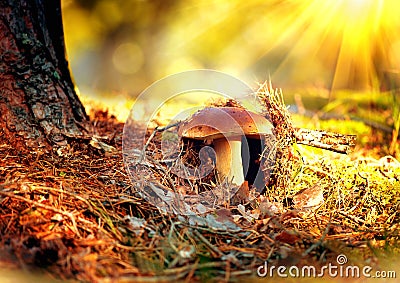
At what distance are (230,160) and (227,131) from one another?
145 millimetres

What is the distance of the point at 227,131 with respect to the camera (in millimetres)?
1253

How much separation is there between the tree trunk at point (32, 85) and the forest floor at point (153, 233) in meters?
0.08

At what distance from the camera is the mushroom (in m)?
1.25

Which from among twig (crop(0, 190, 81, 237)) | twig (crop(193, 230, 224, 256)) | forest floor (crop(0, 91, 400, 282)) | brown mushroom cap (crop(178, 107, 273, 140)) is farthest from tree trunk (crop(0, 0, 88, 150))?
twig (crop(193, 230, 224, 256))

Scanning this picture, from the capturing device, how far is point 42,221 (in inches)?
36.8

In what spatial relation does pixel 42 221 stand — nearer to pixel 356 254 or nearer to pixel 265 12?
pixel 356 254

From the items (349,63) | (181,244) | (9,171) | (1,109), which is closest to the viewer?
(181,244)

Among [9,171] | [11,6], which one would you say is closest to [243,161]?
[9,171]

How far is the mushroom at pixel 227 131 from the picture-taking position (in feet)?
4.10

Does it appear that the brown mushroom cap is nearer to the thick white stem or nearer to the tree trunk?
the thick white stem

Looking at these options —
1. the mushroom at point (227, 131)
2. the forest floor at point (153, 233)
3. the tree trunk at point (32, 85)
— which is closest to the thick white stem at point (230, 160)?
the mushroom at point (227, 131)

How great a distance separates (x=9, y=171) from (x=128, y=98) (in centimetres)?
185

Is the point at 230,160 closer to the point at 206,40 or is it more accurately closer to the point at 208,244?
the point at 208,244

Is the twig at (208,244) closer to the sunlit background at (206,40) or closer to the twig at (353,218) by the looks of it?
the twig at (353,218)
